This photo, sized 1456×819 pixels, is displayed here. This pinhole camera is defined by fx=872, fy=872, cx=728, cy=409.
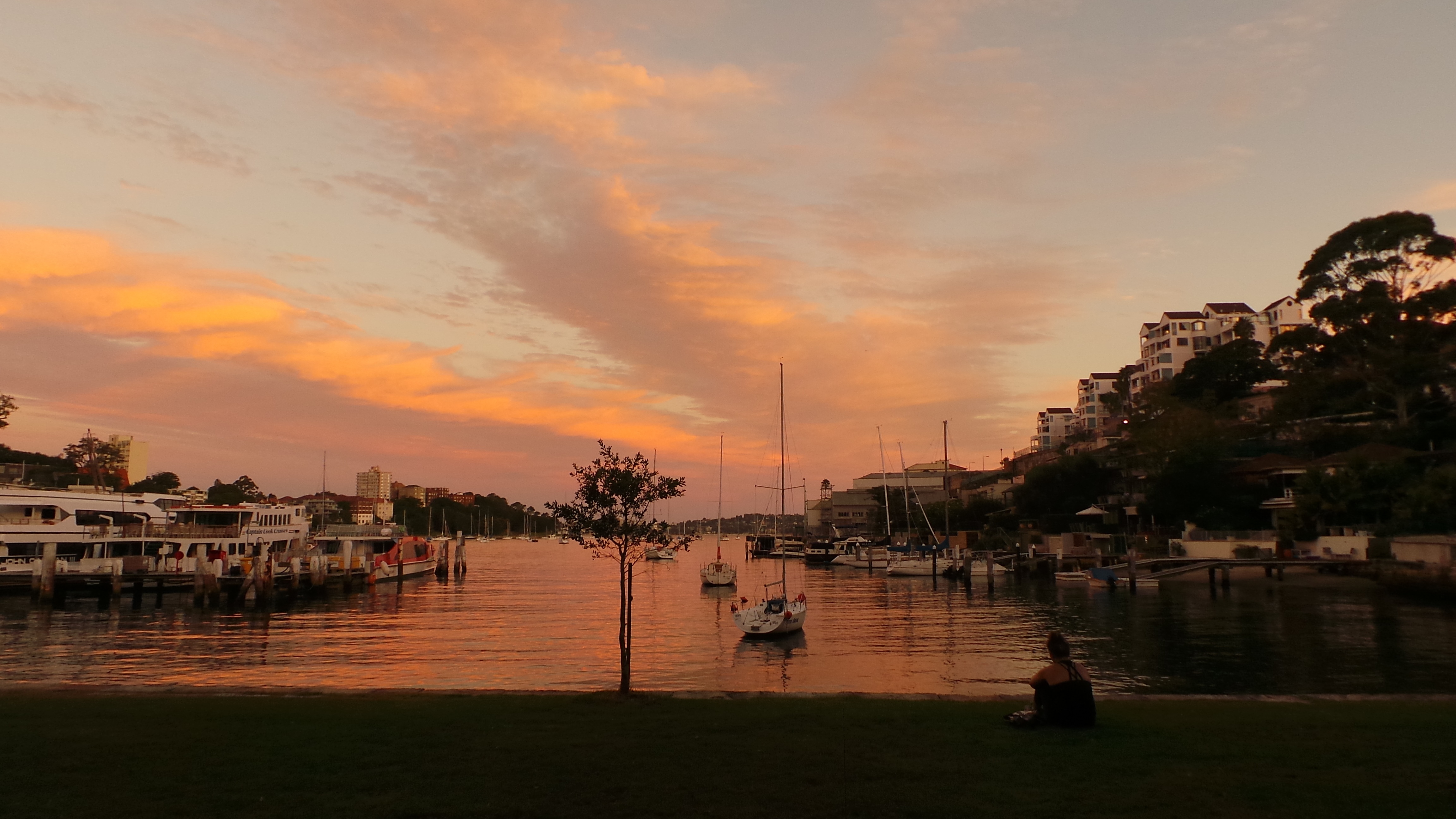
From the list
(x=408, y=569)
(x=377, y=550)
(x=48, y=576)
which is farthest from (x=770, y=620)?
(x=408, y=569)

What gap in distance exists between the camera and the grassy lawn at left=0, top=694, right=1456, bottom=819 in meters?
9.10

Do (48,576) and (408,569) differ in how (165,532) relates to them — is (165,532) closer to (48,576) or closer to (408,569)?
(48,576)

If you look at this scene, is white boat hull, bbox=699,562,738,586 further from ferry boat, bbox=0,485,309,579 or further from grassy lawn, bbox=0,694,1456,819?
grassy lawn, bbox=0,694,1456,819

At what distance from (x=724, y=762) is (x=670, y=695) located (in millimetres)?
6696

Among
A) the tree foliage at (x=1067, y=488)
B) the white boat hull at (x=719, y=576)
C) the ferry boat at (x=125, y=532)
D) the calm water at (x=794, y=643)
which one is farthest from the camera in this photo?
the tree foliage at (x=1067, y=488)

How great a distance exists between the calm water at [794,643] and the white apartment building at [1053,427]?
383 ft

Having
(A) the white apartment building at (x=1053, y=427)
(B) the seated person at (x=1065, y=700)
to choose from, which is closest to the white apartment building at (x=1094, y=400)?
(A) the white apartment building at (x=1053, y=427)

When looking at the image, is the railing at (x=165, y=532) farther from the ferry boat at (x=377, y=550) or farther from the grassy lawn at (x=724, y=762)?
the grassy lawn at (x=724, y=762)

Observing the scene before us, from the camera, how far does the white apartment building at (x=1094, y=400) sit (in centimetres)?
16238

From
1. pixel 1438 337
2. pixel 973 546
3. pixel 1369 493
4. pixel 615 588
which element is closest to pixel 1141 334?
pixel 973 546

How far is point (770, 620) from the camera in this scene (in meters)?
45.2

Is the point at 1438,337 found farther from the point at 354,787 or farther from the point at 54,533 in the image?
the point at 54,533

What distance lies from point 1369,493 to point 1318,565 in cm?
721

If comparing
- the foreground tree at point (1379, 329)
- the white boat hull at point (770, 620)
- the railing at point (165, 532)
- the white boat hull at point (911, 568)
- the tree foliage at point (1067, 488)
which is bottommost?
the white boat hull at point (911, 568)
